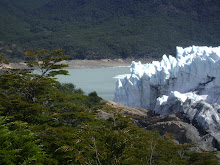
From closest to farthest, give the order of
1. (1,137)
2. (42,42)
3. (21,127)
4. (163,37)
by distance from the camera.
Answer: (1,137) < (21,127) < (42,42) < (163,37)

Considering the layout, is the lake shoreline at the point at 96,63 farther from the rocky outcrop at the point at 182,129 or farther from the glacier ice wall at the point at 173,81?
the rocky outcrop at the point at 182,129

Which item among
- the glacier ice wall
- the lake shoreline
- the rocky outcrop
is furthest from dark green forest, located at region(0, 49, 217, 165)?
the lake shoreline

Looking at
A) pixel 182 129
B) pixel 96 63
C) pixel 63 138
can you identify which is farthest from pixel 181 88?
pixel 96 63

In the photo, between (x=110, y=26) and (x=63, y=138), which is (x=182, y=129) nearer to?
(x=63, y=138)

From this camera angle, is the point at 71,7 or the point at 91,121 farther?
the point at 71,7

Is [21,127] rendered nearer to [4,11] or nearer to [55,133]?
[55,133]

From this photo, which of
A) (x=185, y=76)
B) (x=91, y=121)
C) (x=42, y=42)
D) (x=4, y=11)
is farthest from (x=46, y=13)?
(x=91, y=121)

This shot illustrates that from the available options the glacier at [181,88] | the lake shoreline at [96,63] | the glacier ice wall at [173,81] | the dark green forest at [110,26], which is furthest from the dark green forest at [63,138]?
the dark green forest at [110,26]
